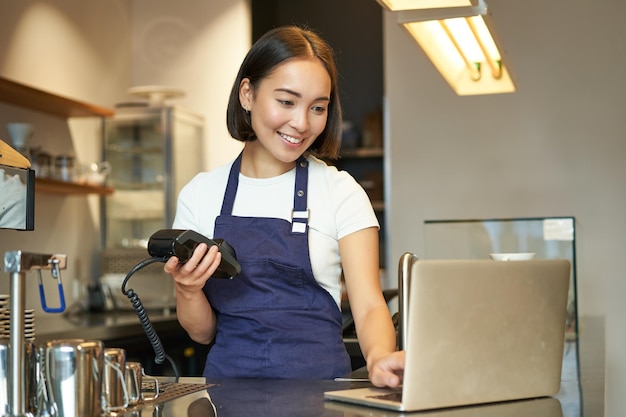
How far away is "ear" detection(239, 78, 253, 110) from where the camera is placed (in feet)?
6.15

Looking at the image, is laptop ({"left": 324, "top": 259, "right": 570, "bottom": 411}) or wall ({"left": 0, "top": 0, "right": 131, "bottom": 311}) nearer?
laptop ({"left": 324, "top": 259, "right": 570, "bottom": 411})

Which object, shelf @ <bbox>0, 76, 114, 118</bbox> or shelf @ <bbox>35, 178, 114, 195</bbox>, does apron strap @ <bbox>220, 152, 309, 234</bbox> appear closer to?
shelf @ <bbox>0, 76, 114, 118</bbox>

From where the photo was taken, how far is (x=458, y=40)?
2811 mm

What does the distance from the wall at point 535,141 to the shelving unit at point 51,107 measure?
1511 mm

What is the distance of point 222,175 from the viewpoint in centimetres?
192

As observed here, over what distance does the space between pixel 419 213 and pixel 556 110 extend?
85 centimetres

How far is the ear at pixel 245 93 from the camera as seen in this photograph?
1876 millimetres

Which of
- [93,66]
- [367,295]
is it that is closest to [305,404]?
[367,295]

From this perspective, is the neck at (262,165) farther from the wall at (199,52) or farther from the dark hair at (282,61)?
the wall at (199,52)

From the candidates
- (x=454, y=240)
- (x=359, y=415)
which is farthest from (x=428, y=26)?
(x=359, y=415)

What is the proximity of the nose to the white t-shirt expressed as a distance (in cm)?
16

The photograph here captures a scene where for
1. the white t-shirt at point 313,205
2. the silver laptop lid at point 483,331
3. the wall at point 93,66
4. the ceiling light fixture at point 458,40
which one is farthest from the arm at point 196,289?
the wall at point 93,66

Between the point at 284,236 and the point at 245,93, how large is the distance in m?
0.32

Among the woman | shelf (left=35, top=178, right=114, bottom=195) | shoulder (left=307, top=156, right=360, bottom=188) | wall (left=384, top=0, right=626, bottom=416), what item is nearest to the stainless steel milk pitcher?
the woman
